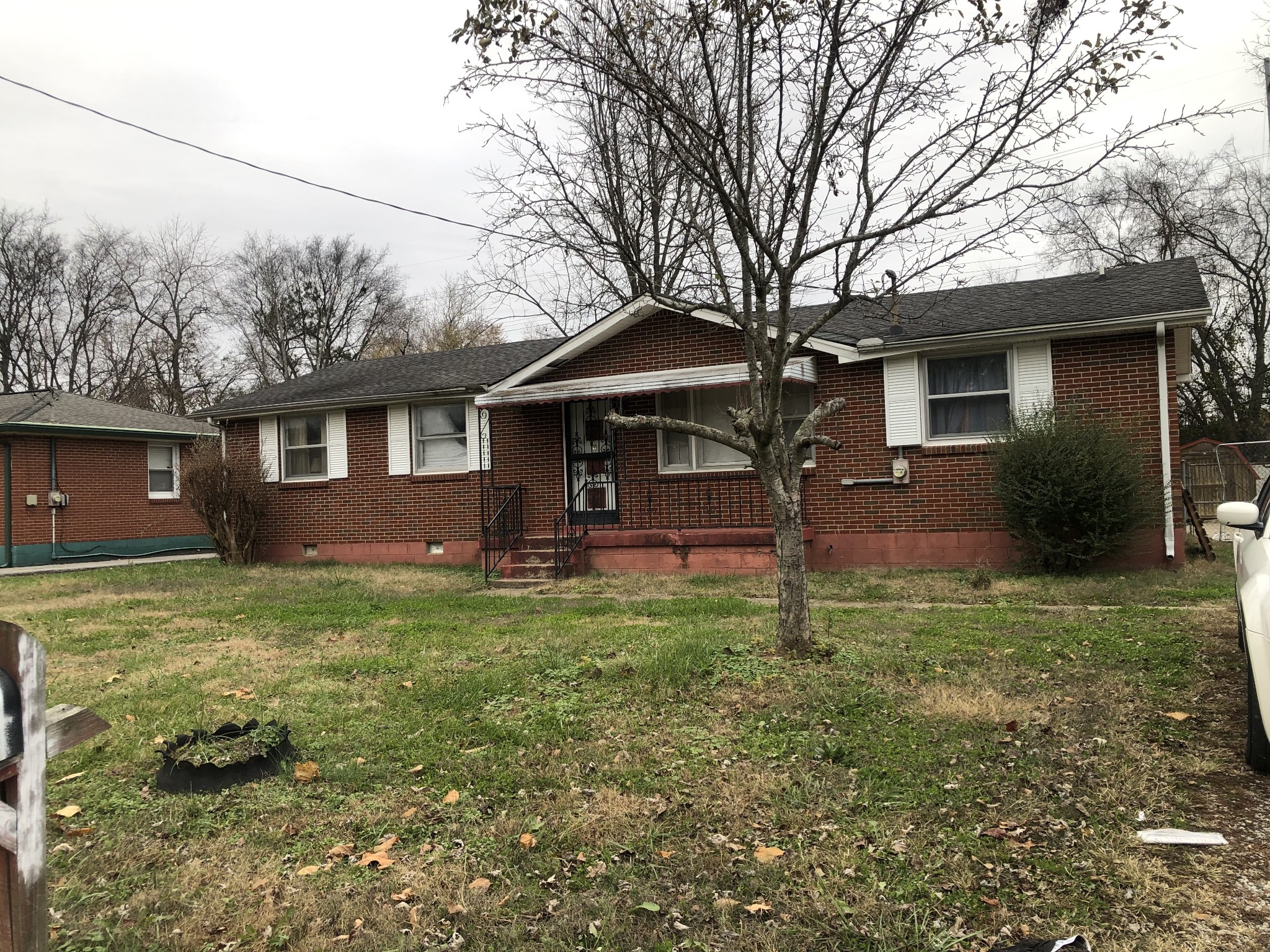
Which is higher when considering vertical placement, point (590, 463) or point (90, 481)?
point (90, 481)

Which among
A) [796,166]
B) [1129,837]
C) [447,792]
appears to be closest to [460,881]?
[447,792]

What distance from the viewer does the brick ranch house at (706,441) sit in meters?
10.7

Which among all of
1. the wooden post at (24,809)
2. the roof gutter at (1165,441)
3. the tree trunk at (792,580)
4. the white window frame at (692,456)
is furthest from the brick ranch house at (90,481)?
the wooden post at (24,809)

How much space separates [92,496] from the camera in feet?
62.8

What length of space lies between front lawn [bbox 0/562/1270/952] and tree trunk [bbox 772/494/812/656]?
0.71ft

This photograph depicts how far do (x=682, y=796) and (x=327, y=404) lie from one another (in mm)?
13396

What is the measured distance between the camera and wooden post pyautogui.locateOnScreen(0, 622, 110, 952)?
1.81 meters

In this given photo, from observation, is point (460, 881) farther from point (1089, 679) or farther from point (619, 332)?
point (619, 332)

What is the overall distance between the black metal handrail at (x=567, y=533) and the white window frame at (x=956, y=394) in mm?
5148

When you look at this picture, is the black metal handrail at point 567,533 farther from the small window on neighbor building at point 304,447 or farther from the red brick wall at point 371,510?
the small window on neighbor building at point 304,447

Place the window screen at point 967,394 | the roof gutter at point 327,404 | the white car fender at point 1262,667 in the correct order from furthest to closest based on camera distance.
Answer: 1. the roof gutter at point 327,404
2. the window screen at point 967,394
3. the white car fender at point 1262,667

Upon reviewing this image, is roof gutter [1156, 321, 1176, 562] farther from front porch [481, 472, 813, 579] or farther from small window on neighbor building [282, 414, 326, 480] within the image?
small window on neighbor building [282, 414, 326, 480]

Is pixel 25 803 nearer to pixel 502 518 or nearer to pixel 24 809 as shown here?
pixel 24 809

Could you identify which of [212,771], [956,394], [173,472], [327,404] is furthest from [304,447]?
[212,771]
